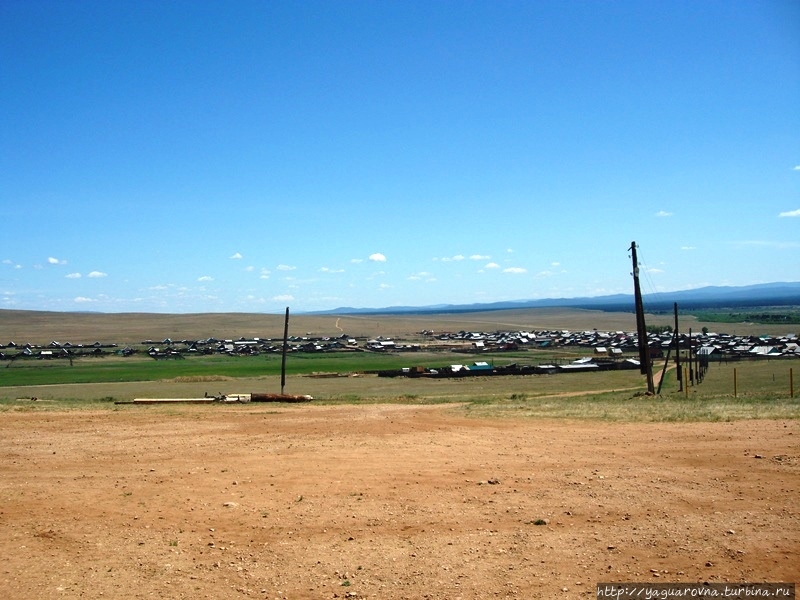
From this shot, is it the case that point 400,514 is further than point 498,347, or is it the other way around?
point 498,347

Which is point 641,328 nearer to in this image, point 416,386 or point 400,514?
point 400,514

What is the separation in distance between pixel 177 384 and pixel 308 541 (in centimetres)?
5361

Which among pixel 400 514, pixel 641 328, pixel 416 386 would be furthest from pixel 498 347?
pixel 400 514

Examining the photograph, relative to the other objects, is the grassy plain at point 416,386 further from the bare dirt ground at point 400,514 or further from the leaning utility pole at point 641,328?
the bare dirt ground at point 400,514

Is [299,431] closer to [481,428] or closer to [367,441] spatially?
[367,441]

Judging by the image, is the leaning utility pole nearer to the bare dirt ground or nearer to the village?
the bare dirt ground

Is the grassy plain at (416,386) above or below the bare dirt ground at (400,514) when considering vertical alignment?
below

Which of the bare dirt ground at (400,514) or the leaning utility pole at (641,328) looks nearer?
the bare dirt ground at (400,514)

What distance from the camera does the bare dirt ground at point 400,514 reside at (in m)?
7.46

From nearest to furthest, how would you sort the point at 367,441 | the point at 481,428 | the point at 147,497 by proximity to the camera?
the point at 147,497 < the point at 367,441 < the point at 481,428

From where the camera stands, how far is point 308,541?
862 cm

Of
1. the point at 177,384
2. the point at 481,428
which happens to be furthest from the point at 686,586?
the point at 177,384

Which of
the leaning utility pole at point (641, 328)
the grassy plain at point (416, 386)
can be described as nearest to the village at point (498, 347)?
the grassy plain at point (416, 386)

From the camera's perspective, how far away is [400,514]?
952cm
